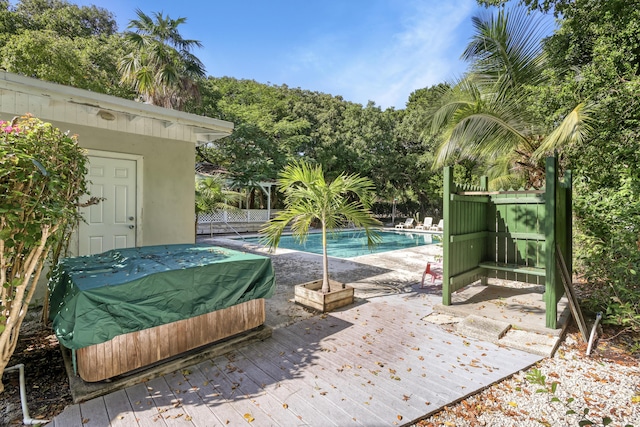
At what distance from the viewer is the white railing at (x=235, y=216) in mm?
17548

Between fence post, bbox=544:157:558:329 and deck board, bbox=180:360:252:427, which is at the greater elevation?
fence post, bbox=544:157:558:329

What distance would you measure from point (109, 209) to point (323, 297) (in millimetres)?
3805

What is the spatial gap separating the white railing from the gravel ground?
1570cm

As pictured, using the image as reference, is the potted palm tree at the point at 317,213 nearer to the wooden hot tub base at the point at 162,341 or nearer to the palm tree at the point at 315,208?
the palm tree at the point at 315,208

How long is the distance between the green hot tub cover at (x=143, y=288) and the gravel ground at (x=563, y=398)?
6.87ft

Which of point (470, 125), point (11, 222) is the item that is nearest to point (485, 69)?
point (470, 125)

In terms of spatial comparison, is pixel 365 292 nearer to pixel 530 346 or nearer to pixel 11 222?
pixel 530 346

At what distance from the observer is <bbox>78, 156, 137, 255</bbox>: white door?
4894mm

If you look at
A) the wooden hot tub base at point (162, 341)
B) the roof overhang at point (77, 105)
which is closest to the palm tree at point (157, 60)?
the roof overhang at point (77, 105)

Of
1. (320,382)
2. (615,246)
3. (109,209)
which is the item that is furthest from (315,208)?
(615,246)

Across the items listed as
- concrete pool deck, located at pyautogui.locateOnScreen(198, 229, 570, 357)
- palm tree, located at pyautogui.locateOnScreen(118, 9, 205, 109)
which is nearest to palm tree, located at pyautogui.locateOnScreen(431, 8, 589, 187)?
concrete pool deck, located at pyautogui.locateOnScreen(198, 229, 570, 357)

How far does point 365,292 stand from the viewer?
18.1 ft

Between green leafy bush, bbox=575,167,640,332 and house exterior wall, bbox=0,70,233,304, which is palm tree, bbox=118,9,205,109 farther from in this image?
green leafy bush, bbox=575,167,640,332

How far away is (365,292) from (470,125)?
3674 millimetres
